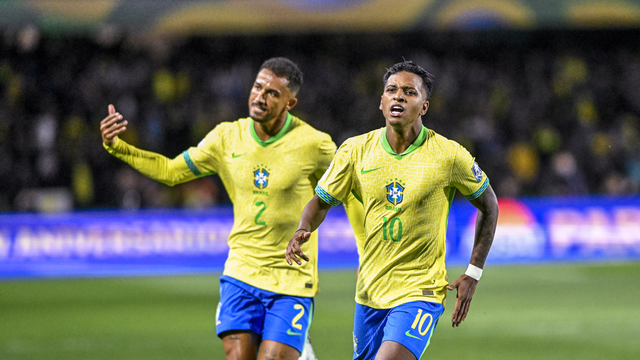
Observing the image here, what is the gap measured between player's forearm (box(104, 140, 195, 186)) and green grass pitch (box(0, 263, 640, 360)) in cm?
368

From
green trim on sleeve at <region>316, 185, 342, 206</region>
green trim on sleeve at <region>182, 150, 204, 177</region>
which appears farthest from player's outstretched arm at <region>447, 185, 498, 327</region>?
green trim on sleeve at <region>182, 150, 204, 177</region>

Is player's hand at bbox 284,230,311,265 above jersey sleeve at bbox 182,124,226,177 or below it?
below

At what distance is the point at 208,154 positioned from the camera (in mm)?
6477

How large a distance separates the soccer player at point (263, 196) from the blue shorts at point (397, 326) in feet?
2.11

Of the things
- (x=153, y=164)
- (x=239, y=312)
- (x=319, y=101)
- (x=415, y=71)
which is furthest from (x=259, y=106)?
(x=319, y=101)

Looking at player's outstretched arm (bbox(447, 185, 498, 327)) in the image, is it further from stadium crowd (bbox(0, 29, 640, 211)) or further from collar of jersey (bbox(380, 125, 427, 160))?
stadium crowd (bbox(0, 29, 640, 211))

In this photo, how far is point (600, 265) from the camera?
1766 centimetres

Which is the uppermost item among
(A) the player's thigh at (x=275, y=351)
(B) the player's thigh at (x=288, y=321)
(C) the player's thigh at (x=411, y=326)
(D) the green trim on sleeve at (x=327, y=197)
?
(D) the green trim on sleeve at (x=327, y=197)

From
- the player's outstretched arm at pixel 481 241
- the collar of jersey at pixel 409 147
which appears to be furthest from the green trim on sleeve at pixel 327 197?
the player's outstretched arm at pixel 481 241

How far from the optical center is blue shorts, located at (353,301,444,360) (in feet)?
16.5

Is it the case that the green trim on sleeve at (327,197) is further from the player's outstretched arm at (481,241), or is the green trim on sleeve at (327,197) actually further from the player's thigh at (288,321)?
the player's thigh at (288,321)

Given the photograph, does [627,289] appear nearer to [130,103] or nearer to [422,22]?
[422,22]

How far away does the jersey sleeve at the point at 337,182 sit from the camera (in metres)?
5.34

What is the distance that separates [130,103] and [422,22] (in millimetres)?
7057
